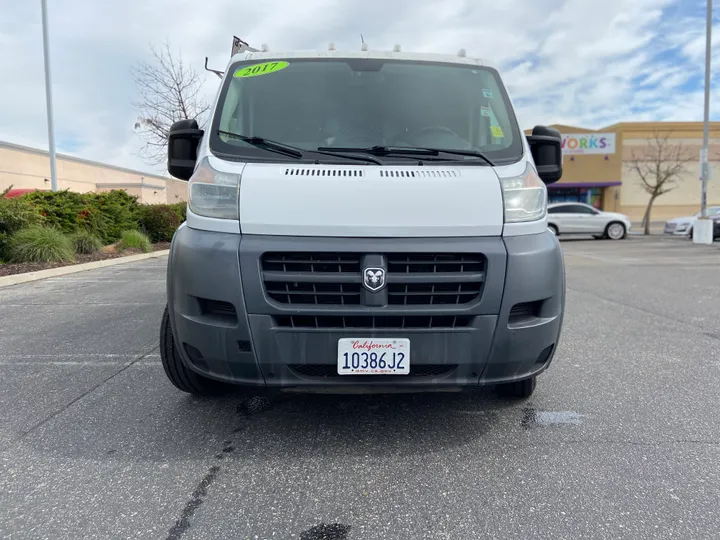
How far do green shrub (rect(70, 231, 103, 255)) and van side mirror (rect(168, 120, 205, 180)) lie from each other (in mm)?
10071

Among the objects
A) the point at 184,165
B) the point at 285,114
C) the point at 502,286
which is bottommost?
the point at 502,286

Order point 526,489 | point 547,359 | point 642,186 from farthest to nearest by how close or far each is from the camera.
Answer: point 642,186 → point 547,359 → point 526,489

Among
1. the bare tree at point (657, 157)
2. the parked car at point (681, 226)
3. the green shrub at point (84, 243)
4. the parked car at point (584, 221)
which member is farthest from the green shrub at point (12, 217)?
the bare tree at point (657, 157)

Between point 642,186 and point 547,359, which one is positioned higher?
point 642,186

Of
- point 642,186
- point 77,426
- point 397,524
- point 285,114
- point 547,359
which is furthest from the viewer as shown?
point 642,186

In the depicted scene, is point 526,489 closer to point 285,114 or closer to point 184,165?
point 285,114

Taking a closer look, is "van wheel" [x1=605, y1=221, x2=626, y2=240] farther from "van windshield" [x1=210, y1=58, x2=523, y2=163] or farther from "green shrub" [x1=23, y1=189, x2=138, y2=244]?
"van windshield" [x1=210, y1=58, x2=523, y2=163]

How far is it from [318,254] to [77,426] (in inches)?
71.6

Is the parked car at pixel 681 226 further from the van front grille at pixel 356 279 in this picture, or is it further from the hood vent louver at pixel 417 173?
the van front grille at pixel 356 279

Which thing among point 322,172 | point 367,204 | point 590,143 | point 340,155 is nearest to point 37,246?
point 340,155

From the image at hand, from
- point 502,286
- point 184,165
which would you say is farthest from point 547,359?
point 184,165

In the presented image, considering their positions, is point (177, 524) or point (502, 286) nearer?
point (177, 524)

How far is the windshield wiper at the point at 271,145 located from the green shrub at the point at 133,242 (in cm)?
1197

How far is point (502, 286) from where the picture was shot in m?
2.39
